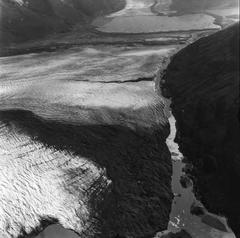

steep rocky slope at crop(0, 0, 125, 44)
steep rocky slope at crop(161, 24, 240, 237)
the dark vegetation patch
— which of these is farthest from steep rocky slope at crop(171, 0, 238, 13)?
the dark vegetation patch

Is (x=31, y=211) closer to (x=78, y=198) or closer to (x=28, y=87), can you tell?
(x=78, y=198)

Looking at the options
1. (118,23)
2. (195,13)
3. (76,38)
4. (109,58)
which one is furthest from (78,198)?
(195,13)

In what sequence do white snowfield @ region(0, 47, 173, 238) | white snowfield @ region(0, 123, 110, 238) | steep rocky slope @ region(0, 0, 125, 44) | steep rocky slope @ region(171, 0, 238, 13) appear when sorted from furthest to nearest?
steep rocky slope @ region(171, 0, 238, 13) < steep rocky slope @ region(0, 0, 125, 44) < white snowfield @ region(0, 47, 173, 238) < white snowfield @ region(0, 123, 110, 238)

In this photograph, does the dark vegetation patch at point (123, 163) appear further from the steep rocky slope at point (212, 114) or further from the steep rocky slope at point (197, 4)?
the steep rocky slope at point (197, 4)

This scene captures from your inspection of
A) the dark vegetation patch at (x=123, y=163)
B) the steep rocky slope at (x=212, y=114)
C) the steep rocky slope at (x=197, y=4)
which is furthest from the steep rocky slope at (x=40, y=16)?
the dark vegetation patch at (x=123, y=163)

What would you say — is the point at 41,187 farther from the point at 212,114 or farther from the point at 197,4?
the point at 197,4

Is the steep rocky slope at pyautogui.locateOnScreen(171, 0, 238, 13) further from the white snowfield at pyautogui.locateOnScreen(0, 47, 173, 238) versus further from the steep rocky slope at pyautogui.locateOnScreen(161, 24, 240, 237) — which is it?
the steep rocky slope at pyautogui.locateOnScreen(161, 24, 240, 237)
